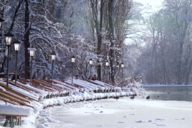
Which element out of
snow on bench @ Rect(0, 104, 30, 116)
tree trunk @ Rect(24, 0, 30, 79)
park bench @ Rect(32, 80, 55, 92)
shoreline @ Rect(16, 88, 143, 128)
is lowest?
shoreline @ Rect(16, 88, 143, 128)

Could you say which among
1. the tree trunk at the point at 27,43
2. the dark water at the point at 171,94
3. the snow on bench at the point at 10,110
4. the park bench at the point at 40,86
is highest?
the tree trunk at the point at 27,43

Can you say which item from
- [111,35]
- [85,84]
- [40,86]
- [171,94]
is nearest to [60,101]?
[40,86]

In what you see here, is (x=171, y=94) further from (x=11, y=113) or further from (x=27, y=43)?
(x=11, y=113)

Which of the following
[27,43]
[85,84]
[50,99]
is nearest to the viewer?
[50,99]

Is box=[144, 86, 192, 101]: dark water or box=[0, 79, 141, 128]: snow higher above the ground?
box=[0, 79, 141, 128]: snow

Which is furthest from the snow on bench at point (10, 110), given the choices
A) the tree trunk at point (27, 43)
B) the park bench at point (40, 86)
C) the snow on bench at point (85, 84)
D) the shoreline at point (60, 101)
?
the snow on bench at point (85, 84)

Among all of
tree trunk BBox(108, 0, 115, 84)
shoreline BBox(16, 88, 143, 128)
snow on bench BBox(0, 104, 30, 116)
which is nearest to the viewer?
snow on bench BBox(0, 104, 30, 116)

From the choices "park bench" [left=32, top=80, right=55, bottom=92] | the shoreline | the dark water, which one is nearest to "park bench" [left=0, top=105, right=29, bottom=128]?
the shoreline

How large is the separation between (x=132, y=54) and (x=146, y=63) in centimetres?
2486

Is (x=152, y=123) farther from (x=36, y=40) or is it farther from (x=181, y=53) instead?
(x=181, y=53)

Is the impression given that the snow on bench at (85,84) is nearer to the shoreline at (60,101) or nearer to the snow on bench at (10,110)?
the shoreline at (60,101)

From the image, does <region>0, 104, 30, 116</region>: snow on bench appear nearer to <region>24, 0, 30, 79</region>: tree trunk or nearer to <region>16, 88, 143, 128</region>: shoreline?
<region>16, 88, 143, 128</region>: shoreline

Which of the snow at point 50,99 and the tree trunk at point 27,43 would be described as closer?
the snow at point 50,99

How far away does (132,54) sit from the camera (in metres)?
65.8
